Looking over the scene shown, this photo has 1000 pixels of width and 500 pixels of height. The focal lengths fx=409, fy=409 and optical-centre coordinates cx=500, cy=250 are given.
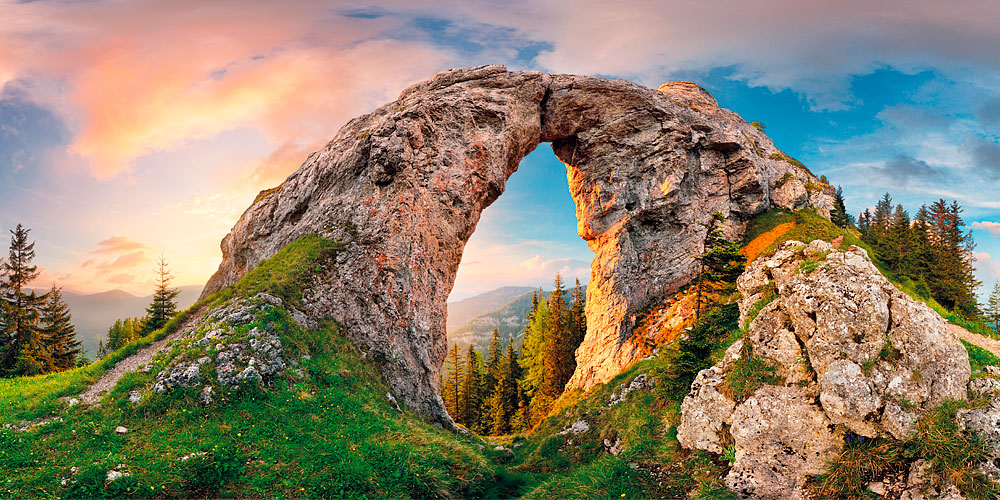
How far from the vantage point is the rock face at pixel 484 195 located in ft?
79.3

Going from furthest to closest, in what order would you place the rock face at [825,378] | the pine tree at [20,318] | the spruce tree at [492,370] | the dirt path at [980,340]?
the spruce tree at [492,370]
the pine tree at [20,318]
the dirt path at [980,340]
the rock face at [825,378]

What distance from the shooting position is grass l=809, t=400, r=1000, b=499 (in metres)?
9.59

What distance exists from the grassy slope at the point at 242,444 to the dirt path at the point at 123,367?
18.6 inches

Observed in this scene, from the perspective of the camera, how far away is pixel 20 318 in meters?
33.2

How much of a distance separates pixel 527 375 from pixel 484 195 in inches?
1165

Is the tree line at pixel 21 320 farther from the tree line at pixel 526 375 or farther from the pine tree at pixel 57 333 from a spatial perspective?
the tree line at pixel 526 375

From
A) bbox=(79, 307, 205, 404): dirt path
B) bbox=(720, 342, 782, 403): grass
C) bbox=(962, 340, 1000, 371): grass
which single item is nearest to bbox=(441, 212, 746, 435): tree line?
bbox=(79, 307, 205, 404): dirt path

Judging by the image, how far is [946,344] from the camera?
38.1 ft

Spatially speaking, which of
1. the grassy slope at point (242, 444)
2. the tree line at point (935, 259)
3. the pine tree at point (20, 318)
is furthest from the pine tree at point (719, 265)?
the pine tree at point (20, 318)

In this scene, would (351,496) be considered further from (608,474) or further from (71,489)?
(608,474)

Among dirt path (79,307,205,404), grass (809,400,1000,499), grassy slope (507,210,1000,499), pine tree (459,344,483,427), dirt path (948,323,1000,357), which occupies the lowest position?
pine tree (459,344,483,427)

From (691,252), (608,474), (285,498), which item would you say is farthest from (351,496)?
(691,252)

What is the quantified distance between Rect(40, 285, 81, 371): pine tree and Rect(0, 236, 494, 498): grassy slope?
2608cm

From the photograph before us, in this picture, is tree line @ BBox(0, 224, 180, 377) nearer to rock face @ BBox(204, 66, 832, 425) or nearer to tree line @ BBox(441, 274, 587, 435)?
rock face @ BBox(204, 66, 832, 425)
